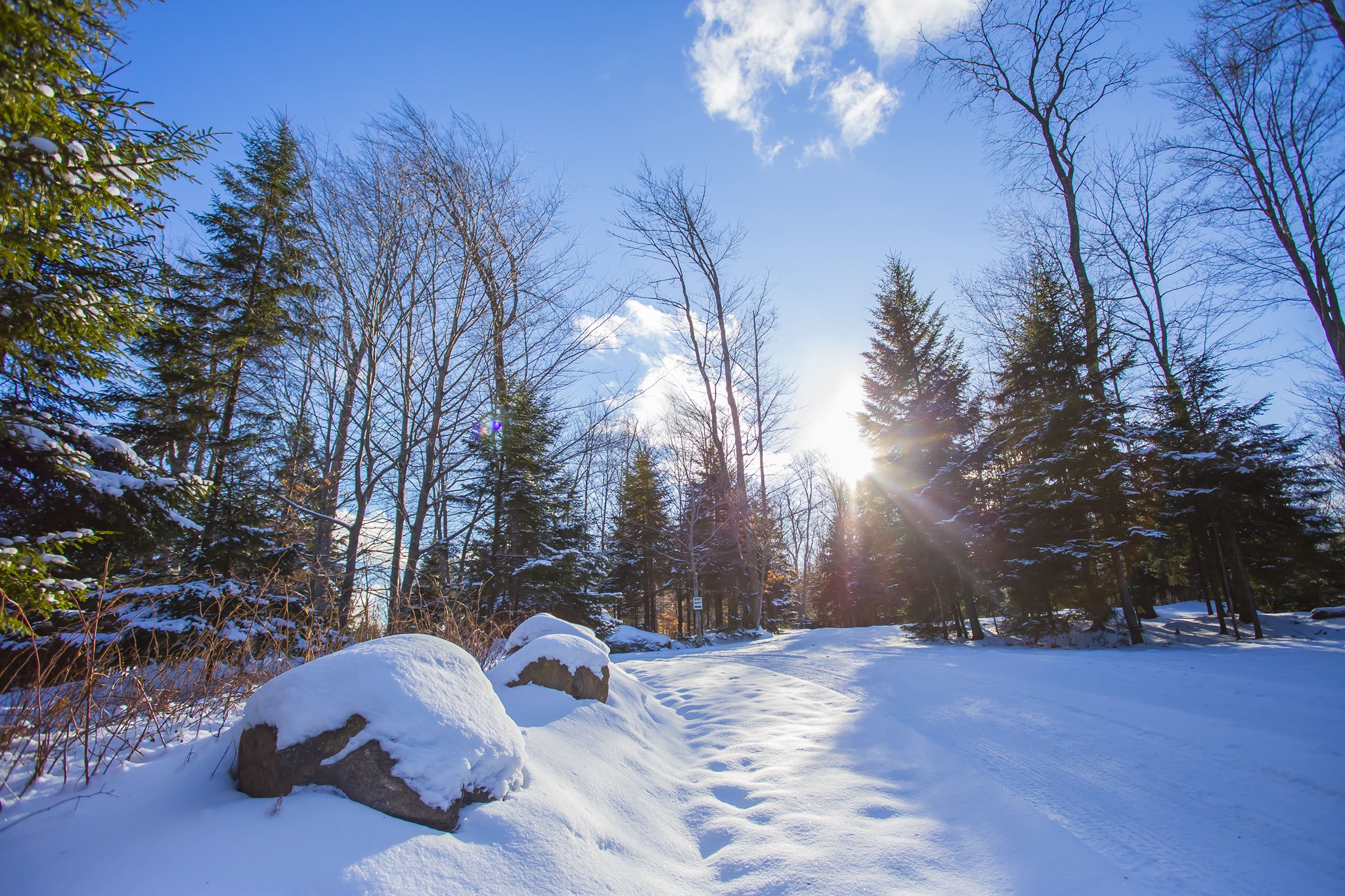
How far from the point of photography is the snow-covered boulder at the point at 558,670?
3.91 meters

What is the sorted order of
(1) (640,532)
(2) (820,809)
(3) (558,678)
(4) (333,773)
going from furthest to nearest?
1. (1) (640,532)
2. (3) (558,678)
3. (2) (820,809)
4. (4) (333,773)

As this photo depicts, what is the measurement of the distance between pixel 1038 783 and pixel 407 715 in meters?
3.46

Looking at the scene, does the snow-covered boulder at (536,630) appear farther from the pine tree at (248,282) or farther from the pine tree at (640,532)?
the pine tree at (640,532)

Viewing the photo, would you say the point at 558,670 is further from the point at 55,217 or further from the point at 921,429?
the point at 921,429

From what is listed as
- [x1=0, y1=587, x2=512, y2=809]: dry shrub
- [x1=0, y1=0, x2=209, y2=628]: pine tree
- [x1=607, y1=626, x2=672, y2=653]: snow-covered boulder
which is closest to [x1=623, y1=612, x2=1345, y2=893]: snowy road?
[x1=0, y1=587, x2=512, y2=809]: dry shrub

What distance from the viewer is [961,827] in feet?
8.64

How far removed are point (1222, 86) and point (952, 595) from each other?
459 inches

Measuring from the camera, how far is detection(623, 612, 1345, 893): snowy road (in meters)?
2.25

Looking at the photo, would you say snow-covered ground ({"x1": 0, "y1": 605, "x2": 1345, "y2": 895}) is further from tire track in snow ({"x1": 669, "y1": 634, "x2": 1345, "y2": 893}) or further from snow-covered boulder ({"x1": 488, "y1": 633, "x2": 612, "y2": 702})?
snow-covered boulder ({"x1": 488, "y1": 633, "x2": 612, "y2": 702})

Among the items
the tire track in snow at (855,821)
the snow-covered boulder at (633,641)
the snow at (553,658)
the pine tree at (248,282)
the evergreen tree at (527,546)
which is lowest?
the snow-covered boulder at (633,641)

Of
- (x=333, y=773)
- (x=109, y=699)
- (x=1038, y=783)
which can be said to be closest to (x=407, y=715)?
(x=333, y=773)

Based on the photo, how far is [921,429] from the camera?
1379 centimetres

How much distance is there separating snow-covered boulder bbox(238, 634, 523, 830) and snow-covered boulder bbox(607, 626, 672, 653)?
494 inches

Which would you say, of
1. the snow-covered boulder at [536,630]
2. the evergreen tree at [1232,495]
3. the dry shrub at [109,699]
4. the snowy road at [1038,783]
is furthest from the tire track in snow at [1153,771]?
the evergreen tree at [1232,495]
